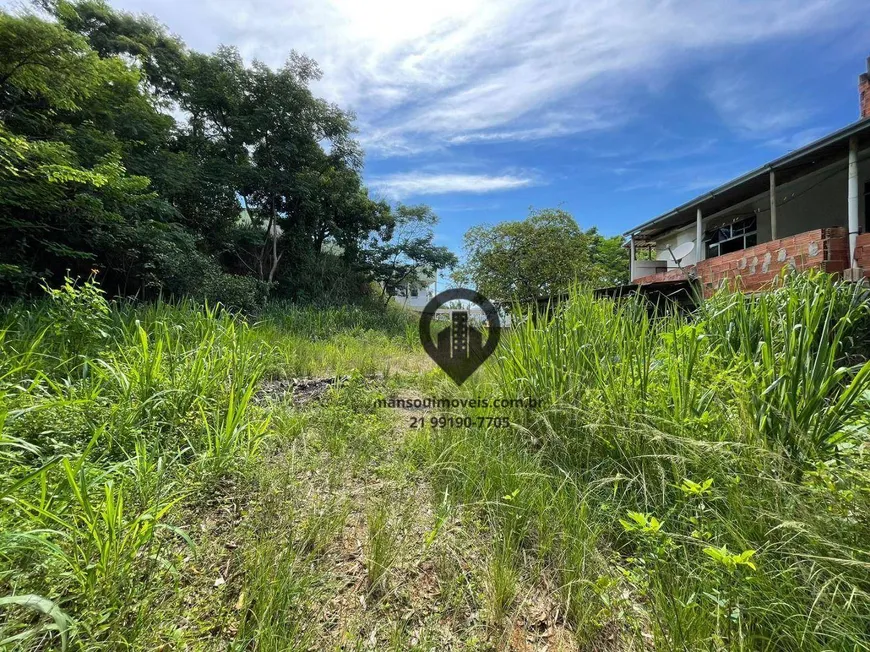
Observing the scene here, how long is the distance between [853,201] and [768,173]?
1.71 m

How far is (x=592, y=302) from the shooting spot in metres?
2.49

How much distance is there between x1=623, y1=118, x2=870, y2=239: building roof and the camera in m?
4.65

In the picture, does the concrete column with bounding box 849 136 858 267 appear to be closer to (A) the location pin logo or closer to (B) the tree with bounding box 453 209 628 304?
(A) the location pin logo

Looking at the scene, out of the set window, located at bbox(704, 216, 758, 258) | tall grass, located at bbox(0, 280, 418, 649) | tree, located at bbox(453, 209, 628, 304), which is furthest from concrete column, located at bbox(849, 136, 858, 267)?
tall grass, located at bbox(0, 280, 418, 649)

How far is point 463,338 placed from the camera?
12.5 ft

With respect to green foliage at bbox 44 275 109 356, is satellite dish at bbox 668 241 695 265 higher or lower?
higher

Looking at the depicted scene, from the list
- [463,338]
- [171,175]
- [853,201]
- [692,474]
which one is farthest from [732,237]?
[171,175]

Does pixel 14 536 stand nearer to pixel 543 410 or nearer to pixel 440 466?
pixel 440 466

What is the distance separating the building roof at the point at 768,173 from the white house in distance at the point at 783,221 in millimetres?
10

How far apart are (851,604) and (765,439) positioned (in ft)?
2.13

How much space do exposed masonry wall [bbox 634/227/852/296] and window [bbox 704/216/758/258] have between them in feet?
10.5

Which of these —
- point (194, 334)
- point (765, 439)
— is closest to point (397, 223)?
point (194, 334)

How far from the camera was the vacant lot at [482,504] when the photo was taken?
97cm

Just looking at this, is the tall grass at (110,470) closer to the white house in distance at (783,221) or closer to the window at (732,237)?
the white house in distance at (783,221)
